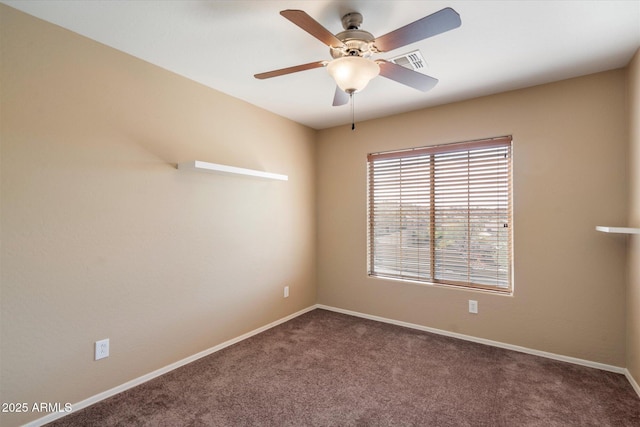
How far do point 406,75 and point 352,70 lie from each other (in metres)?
0.43

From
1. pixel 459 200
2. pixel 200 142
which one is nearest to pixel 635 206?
pixel 459 200

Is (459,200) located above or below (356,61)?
below

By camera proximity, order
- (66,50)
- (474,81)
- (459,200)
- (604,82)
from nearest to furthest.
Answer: (66,50) < (604,82) < (474,81) < (459,200)

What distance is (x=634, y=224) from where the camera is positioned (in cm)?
230

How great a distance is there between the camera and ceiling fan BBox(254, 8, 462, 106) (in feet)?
4.72

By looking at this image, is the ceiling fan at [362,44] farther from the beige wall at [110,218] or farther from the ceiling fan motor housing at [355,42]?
Answer: the beige wall at [110,218]

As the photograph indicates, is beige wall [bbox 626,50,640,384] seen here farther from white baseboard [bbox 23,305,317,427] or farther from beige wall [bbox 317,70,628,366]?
white baseboard [bbox 23,305,317,427]

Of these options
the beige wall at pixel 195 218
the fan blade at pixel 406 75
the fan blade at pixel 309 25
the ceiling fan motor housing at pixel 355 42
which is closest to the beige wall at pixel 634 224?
the beige wall at pixel 195 218

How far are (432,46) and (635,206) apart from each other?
74.5 inches

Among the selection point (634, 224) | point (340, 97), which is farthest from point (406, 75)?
point (634, 224)

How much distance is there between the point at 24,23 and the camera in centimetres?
185

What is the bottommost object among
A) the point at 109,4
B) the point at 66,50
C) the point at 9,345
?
the point at 9,345

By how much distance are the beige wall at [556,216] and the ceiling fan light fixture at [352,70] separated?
1874mm

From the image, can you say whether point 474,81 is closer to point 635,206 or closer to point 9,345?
point 635,206
